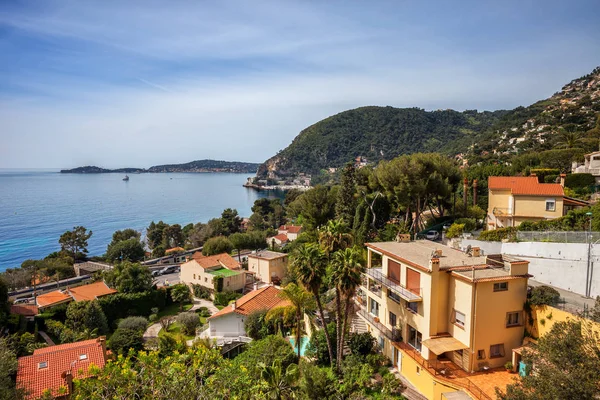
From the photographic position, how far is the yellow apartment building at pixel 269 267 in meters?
42.2

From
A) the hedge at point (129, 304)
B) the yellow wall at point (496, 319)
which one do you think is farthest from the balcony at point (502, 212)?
the hedge at point (129, 304)

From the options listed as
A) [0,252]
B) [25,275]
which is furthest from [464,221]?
[0,252]

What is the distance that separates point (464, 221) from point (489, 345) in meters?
18.4

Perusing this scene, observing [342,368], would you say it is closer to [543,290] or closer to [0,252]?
[543,290]

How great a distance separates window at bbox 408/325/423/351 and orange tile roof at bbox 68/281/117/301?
93.1ft

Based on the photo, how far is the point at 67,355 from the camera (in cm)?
2067

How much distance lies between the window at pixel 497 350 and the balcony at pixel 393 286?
382 cm

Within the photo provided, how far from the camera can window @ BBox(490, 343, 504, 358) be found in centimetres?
1739

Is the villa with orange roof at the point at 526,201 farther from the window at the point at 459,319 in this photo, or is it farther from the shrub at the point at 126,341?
the shrub at the point at 126,341

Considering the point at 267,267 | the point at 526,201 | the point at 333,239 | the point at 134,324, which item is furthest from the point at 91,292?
the point at 526,201

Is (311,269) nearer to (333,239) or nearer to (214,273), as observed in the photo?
(333,239)

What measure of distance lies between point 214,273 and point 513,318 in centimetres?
3050

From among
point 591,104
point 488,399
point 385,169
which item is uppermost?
point 591,104

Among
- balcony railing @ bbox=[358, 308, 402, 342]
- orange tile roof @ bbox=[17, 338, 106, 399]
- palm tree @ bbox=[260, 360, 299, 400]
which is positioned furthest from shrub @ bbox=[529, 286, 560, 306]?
orange tile roof @ bbox=[17, 338, 106, 399]
